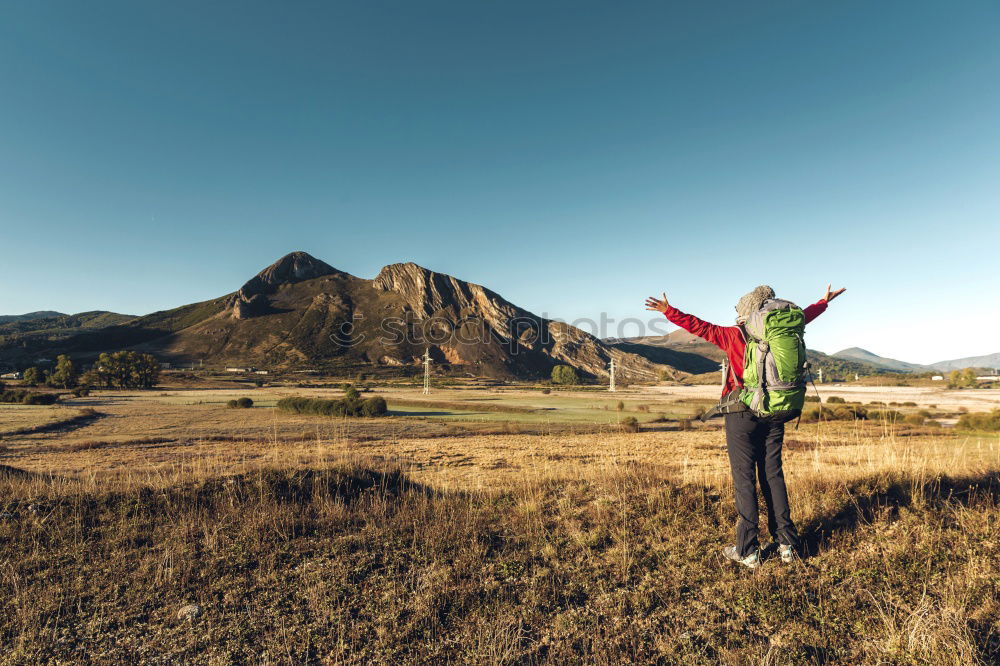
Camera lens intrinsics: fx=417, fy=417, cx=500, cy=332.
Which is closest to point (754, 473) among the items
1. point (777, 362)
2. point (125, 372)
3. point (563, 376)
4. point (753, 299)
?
point (777, 362)

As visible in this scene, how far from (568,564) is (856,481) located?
16.3ft

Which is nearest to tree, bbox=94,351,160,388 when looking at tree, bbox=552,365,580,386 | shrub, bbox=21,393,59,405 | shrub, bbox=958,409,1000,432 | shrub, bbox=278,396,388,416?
shrub, bbox=21,393,59,405

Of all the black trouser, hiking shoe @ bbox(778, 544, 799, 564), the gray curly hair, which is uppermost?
the gray curly hair

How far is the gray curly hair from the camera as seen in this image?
4.44 metres

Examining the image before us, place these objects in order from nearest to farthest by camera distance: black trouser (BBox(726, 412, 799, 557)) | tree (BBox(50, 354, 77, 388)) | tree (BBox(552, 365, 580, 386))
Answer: black trouser (BBox(726, 412, 799, 557)) → tree (BBox(50, 354, 77, 388)) → tree (BBox(552, 365, 580, 386))

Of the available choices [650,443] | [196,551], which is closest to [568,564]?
[196,551]

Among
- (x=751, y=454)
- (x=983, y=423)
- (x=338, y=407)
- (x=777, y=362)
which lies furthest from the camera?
(x=338, y=407)

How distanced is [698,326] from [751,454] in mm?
1444

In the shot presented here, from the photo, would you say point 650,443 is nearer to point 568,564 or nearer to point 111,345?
point 568,564

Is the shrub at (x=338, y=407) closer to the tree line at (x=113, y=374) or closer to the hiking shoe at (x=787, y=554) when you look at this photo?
the hiking shoe at (x=787, y=554)

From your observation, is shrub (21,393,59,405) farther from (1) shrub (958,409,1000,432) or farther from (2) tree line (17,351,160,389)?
(1) shrub (958,409,1000,432)

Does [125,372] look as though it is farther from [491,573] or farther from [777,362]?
[777,362]

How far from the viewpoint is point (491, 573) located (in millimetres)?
3867

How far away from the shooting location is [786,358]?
13.2 ft
